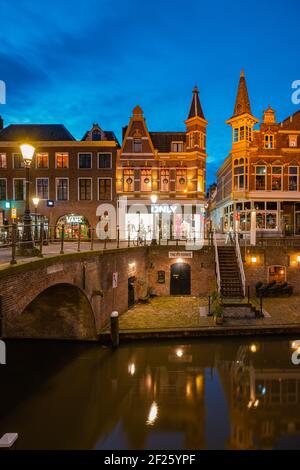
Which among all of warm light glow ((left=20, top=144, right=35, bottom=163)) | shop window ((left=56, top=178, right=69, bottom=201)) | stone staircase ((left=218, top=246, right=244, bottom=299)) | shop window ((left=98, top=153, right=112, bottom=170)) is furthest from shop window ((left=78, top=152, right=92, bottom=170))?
warm light glow ((left=20, top=144, right=35, bottom=163))

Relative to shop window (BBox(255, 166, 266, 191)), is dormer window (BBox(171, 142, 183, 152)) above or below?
above

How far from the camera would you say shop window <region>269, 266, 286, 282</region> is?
65.6ft

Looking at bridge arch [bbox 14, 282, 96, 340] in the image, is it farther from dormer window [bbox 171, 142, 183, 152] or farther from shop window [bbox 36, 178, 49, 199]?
dormer window [bbox 171, 142, 183, 152]

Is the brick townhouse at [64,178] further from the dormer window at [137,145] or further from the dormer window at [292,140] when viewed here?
the dormer window at [292,140]

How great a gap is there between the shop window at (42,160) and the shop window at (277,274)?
21597 millimetres

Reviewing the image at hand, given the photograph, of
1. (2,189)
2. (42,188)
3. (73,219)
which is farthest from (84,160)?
(2,189)

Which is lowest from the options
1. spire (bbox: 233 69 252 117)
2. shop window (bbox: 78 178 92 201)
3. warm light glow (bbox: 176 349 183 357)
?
warm light glow (bbox: 176 349 183 357)

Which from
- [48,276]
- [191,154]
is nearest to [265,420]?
[48,276]

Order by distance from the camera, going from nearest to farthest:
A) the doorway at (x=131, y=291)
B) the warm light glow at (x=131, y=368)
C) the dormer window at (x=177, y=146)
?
the warm light glow at (x=131, y=368) < the doorway at (x=131, y=291) < the dormer window at (x=177, y=146)

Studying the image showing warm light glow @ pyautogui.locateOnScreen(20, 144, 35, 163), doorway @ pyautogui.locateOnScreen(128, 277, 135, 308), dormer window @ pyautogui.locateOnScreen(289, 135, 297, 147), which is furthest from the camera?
dormer window @ pyautogui.locateOnScreen(289, 135, 297, 147)

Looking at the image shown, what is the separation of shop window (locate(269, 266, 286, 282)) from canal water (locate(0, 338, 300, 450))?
23.9 ft

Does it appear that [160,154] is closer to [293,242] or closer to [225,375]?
[293,242]

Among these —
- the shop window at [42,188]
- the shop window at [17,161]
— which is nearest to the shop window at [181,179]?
the shop window at [42,188]

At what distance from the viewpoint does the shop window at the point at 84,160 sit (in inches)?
1093
